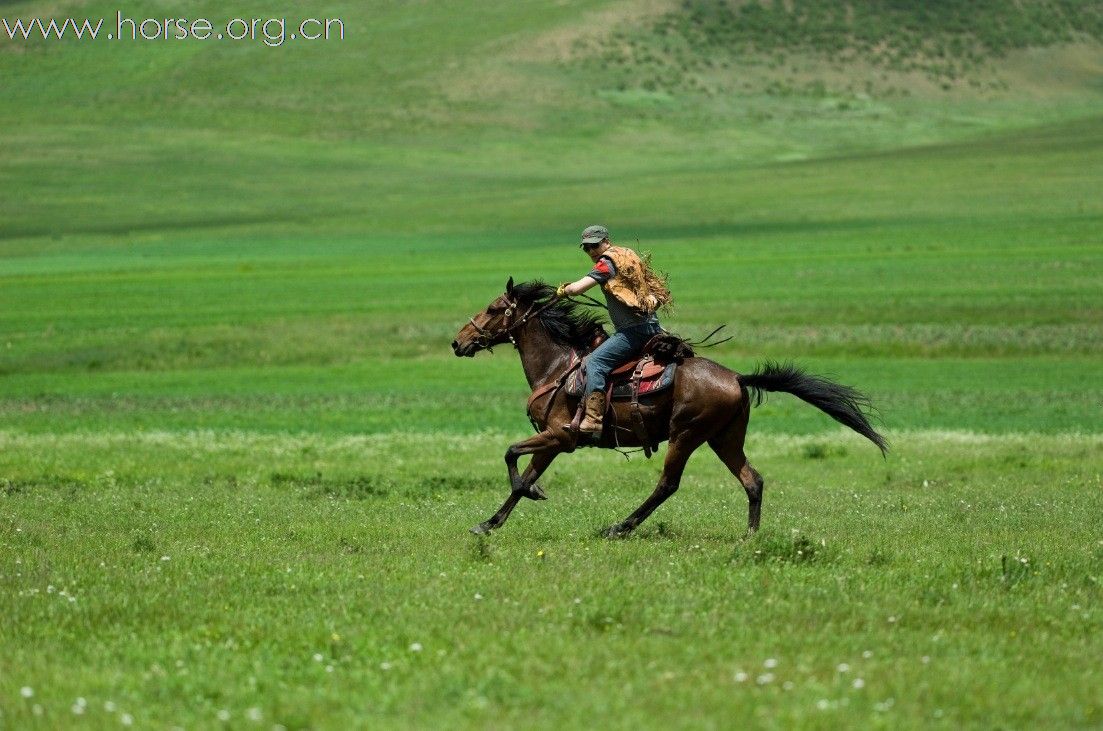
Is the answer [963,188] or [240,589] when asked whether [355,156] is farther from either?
[240,589]

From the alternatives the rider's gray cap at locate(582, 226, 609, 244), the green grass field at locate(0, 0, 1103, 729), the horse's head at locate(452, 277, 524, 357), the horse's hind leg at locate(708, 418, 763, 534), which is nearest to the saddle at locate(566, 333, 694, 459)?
the horse's hind leg at locate(708, 418, 763, 534)

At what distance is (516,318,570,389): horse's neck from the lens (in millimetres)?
15039

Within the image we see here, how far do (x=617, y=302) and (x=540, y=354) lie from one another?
1.29 m

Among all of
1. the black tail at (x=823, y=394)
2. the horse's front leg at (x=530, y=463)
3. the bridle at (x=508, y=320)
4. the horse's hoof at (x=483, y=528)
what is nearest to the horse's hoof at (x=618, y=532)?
the horse's front leg at (x=530, y=463)

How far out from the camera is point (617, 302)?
1416 cm

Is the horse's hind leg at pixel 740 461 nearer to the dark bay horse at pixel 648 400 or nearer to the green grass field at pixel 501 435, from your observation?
the dark bay horse at pixel 648 400

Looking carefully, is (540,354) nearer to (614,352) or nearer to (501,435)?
(614,352)

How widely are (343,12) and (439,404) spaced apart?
111184 millimetres

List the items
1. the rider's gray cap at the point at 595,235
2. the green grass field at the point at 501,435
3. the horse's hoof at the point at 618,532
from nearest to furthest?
the green grass field at the point at 501,435, the horse's hoof at the point at 618,532, the rider's gray cap at the point at 595,235

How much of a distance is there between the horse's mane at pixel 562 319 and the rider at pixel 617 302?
1.77 feet

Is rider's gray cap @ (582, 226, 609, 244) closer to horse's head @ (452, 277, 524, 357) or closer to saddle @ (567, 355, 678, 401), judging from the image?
saddle @ (567, 355, 678, 401)

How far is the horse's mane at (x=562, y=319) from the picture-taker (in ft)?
49.6

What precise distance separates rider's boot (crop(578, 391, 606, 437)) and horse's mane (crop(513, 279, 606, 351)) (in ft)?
2.63

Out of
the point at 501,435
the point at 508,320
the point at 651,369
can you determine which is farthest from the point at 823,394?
the point at 501,435
